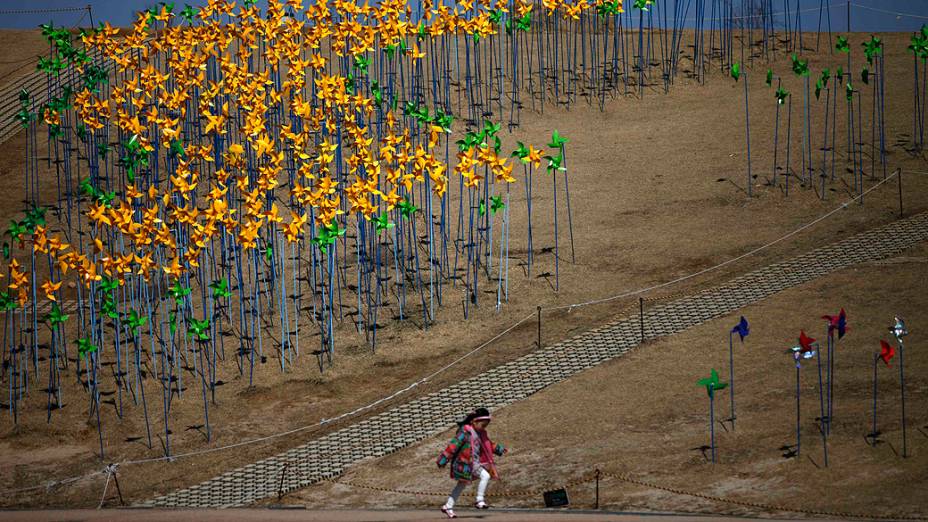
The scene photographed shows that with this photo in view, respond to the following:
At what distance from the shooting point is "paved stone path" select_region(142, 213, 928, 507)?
20734mm

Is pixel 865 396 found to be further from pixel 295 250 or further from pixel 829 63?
pixel 829 63

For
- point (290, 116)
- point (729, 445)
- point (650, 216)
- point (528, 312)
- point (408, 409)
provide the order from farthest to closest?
point (290, 116) → point (650, 216) → point (528, 312) → point (408, 409) → point (729, 445)

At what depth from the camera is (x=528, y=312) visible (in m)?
26.0

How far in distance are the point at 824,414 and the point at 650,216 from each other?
1023 cm

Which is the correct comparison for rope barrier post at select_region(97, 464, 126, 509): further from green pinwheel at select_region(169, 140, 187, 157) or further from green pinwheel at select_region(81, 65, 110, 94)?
green pinwheel at select_region(81, 65, 110, 94)

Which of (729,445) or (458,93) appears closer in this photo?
(729,445)

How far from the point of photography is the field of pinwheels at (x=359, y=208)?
79.9ft

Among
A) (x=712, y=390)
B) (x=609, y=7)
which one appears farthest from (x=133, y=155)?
(x=712, y=390)

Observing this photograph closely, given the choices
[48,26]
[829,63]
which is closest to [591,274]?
[829,63]

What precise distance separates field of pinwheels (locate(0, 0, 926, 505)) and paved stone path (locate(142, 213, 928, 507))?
64 cm

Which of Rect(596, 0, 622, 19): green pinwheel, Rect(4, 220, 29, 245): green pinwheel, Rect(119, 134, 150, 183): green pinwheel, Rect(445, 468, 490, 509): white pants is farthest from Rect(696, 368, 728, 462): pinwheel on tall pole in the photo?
Rect(596, 0, 622, 19): green pinwheel

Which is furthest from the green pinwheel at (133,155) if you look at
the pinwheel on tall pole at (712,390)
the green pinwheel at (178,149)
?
the pinwheel on tall pole at (712,390)

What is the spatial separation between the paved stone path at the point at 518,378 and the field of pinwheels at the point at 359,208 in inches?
25.2

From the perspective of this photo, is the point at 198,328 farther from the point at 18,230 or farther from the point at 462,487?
the point at 462,487
